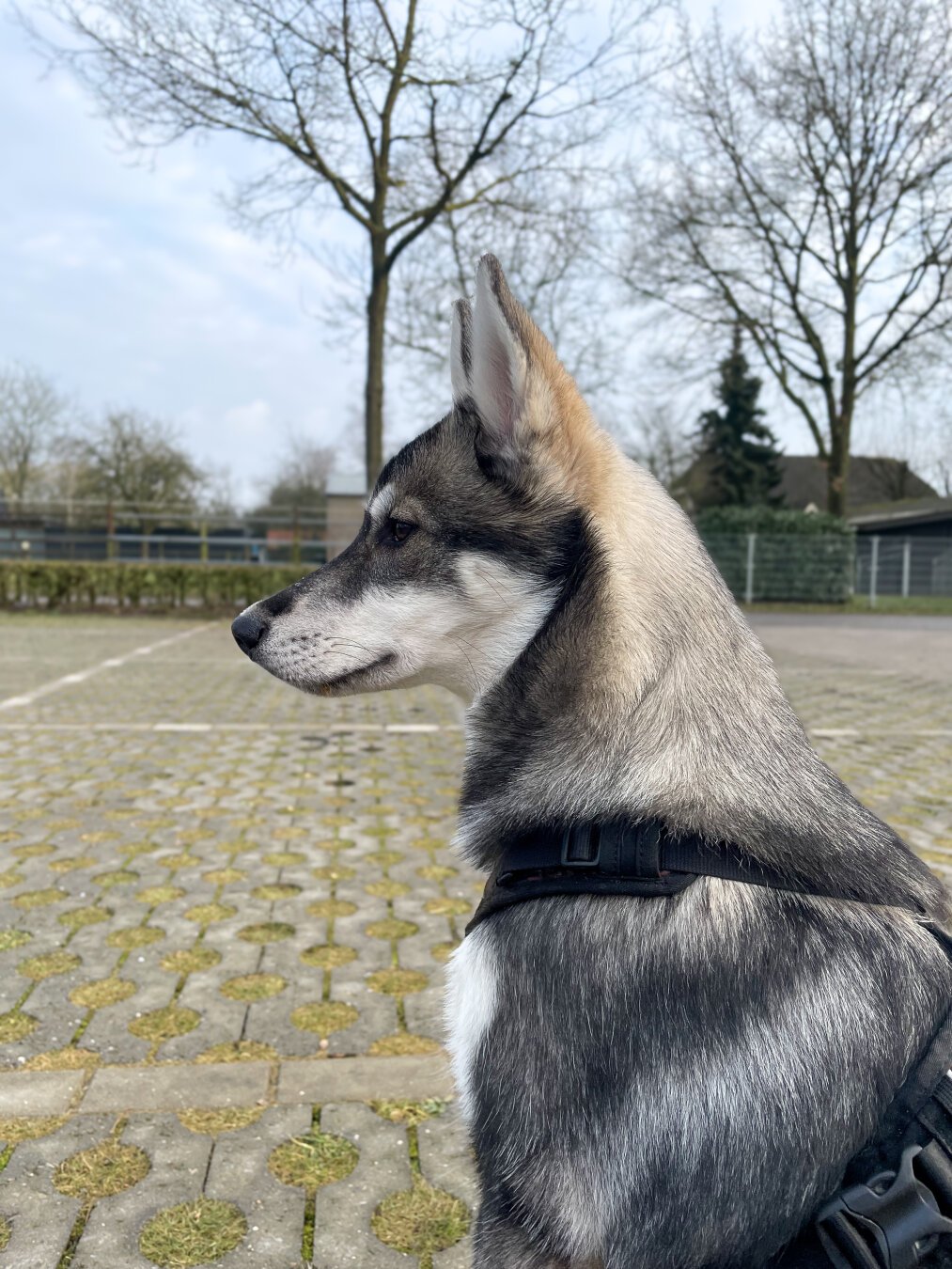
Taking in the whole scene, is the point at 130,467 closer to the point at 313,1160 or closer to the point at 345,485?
the point at 345,485

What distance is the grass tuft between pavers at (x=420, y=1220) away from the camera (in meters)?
2.18

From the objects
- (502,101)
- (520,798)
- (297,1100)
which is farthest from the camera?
(502,101)

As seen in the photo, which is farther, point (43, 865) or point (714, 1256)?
point (43, 865)

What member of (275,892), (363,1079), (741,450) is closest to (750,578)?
(741,450)

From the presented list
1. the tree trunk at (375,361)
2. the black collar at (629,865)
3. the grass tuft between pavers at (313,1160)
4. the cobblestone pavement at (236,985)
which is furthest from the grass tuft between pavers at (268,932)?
the tree trunk at (375,361)

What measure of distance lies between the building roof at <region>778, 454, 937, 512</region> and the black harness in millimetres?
55930

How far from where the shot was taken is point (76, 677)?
11555 millimetres

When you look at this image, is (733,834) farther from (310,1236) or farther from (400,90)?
(400,90)

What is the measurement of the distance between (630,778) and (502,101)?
18.2 meters

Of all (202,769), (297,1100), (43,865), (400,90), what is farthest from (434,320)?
(297,1100)

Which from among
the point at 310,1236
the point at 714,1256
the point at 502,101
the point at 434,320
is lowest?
the point at 310,1236

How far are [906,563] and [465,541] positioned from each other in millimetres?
34383

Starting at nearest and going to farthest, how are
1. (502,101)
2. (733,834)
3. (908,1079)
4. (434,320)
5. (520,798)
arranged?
(908,1079), (733,834), (520,798), (502,101), (434,320)

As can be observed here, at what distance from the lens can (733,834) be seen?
155cm
